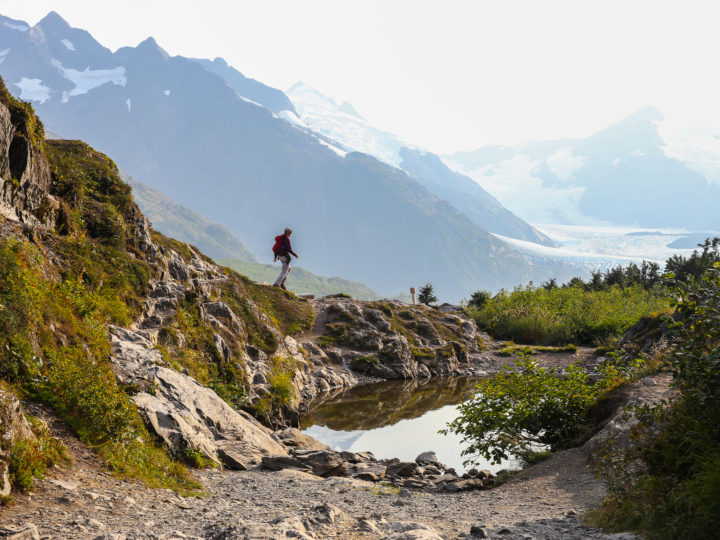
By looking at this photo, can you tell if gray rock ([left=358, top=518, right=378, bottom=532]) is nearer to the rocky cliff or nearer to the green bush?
the rocky cliff

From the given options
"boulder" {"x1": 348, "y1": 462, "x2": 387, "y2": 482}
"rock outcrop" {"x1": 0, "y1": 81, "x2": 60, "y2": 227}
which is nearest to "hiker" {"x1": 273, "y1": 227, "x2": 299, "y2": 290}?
"rock outcrop" {"x1": 0, "y1": 81, "x2": 60, "y2": 227}

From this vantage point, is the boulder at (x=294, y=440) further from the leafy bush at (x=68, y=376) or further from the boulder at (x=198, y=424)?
the leafy bush at (x=68, y=376)

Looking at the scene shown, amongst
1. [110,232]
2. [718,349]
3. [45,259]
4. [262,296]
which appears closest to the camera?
[718,349]

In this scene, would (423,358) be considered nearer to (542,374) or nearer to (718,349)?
(542,374)

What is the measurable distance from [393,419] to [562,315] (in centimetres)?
3217

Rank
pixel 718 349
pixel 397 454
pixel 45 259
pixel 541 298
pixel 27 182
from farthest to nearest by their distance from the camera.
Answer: pixel 541 298 < pixel 397 454 < pixel 27 182 < pixel 45 259 < pixel 718 349

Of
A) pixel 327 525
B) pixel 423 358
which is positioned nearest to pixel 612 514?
pixel 327 525

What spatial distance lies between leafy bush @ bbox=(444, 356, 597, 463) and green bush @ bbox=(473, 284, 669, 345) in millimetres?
31849

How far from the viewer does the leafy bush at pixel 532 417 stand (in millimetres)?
14070

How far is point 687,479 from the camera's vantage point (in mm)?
6863

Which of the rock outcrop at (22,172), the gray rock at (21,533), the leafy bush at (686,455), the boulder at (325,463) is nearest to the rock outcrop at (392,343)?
the rock outcrop at (22,172)

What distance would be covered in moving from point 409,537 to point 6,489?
17.4 feet

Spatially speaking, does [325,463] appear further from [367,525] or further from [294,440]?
[367,525]

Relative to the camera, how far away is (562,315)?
5106 cm
